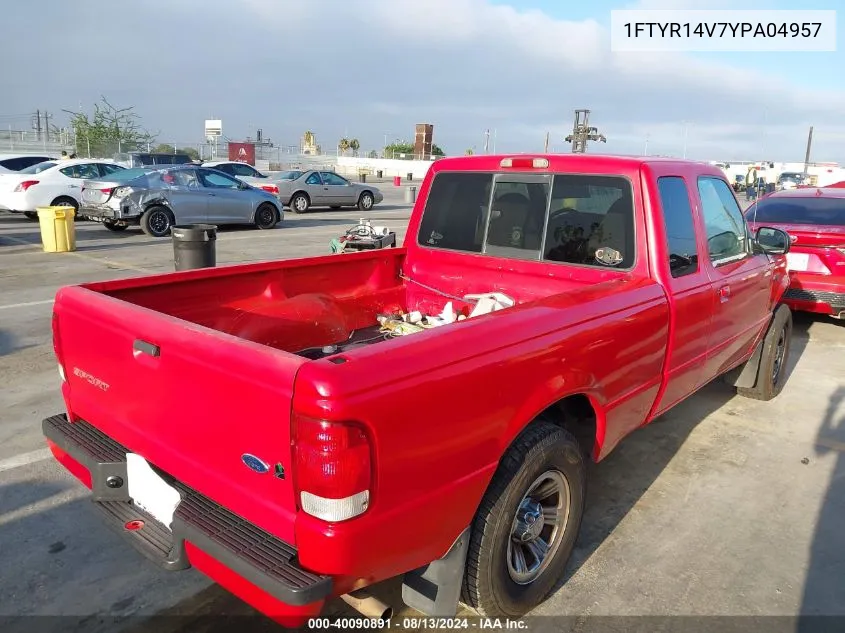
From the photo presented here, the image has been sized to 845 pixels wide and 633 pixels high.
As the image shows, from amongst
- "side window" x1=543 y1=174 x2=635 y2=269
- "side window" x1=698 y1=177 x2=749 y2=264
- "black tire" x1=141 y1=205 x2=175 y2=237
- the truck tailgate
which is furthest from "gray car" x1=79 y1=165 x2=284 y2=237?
"side window" x1=698 y1=177 x2=749 y2=264

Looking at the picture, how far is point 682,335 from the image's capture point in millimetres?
3498

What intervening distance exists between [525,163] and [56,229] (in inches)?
438

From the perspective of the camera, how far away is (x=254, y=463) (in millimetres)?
2045

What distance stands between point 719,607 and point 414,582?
5.06 feet

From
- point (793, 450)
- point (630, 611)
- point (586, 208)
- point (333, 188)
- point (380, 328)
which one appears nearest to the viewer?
point (630, 611)

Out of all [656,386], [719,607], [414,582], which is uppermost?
[656,386]

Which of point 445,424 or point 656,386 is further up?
point 445,424

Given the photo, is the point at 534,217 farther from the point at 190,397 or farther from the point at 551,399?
the point at 190,397

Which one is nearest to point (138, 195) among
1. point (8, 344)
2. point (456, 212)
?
point (8, 344)

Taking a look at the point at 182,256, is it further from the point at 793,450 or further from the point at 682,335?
the point at 793,450

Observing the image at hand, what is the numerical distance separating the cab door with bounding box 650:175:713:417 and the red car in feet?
12.1

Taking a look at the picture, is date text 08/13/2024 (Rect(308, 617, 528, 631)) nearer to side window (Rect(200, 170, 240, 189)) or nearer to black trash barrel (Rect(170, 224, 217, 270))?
black trash barrel (Rect(170, 224, 217, 270))

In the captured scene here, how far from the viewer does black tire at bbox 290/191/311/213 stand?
21.3 metres

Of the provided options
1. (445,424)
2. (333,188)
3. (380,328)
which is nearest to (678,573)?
(445,424)
